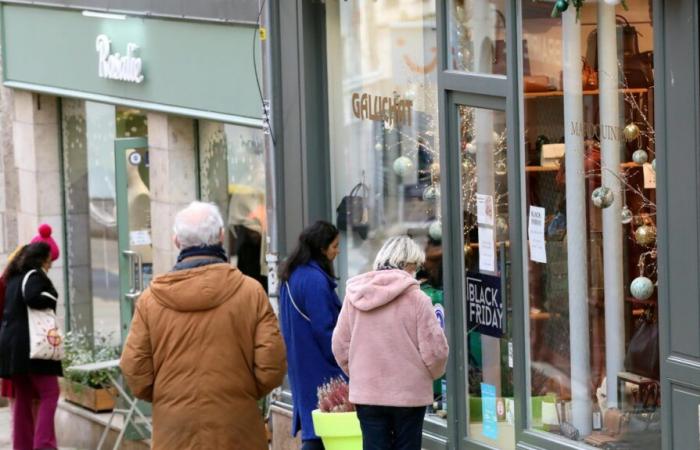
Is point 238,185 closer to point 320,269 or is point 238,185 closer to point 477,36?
point 320,269

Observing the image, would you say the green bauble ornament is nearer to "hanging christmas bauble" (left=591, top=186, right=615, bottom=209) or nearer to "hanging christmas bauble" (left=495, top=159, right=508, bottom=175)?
"hanging christmas bauble" (left=591, top=186, right=615, bottom=209)

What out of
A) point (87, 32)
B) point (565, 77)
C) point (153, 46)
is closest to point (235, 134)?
point (153, 46)

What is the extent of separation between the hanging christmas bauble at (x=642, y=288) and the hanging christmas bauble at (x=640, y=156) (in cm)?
56

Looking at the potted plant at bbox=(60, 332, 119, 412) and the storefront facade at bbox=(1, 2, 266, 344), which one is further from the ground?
the storefront facade at bbox=(1, 2, 266, 344)

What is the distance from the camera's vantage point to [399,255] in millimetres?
6969

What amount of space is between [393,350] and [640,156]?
1.48 metres

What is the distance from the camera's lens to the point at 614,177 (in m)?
7.20

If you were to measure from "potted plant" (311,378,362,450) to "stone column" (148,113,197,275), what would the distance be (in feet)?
13.6

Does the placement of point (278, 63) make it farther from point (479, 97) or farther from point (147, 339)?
point (147, 339)

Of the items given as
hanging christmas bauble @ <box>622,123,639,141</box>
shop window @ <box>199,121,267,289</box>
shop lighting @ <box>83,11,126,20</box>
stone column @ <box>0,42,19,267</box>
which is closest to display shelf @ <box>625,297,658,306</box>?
hanging christmas bauble @ <box>622,123,639,141</box>

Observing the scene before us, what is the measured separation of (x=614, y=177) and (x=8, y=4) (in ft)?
27.9

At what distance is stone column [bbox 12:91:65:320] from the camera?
1406 centimetres

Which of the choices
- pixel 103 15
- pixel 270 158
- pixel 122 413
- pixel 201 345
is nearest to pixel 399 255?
pixel 201 345

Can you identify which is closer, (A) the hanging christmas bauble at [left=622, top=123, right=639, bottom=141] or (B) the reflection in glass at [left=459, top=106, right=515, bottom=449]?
(A) the hanging christmas bauble at [left=622, top=123, right=639, bottom=141]
